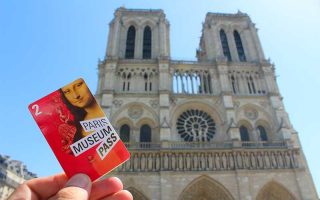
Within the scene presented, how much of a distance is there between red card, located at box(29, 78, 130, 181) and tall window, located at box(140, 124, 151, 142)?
615 inches

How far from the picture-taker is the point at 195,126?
17969 mm

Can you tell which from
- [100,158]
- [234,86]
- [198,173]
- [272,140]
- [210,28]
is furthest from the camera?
[210,28]

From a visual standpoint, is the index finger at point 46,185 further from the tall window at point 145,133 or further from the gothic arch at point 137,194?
the tall window at point 145,133

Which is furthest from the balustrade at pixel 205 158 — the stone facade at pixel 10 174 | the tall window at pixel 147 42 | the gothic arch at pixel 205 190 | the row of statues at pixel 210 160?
the stone facade at pixel 10 174

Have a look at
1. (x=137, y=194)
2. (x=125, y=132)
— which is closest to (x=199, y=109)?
(x=125, y=132)

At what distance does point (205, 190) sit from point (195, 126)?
15.2 ft

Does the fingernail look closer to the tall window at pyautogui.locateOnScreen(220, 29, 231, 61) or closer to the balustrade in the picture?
the balustrade

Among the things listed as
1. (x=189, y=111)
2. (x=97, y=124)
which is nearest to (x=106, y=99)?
(x=189, y=111)

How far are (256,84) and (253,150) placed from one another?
21.1ft

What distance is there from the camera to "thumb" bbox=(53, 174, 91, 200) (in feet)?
4.38

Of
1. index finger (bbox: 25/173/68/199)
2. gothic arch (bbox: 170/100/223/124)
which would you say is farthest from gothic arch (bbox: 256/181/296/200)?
index finger (bbox: 25/173/68/199)

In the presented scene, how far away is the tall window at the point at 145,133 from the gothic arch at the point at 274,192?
25.3 feet

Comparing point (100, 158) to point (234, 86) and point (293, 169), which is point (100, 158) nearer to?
point (293, 169)

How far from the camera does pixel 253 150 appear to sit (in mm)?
15781
